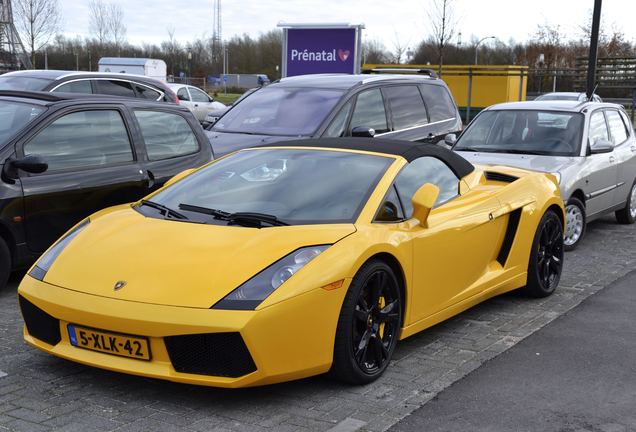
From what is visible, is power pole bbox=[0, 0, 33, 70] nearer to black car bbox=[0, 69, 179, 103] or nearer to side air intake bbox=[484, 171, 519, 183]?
black car bbox=[0, 69, 179, 103]

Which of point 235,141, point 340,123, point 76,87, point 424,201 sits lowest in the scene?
point 235,141

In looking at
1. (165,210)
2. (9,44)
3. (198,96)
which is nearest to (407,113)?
(165,210)

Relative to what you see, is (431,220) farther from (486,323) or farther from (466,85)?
(466,85)

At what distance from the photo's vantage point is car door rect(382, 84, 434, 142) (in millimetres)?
9938

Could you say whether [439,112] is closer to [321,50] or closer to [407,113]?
[407,113]

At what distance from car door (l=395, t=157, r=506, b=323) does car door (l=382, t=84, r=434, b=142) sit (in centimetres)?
427

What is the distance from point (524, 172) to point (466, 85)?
25759mm

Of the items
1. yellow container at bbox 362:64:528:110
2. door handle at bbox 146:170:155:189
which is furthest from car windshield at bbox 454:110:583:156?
yellow container at bbox 362:64:528:110

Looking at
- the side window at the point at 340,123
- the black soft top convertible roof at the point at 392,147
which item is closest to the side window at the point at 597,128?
the side window at the point at 340,123

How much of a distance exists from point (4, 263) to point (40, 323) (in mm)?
1992

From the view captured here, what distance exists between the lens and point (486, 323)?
5.70m

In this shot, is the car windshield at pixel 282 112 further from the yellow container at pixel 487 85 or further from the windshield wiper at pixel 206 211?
the yellow container at pixel 487 85

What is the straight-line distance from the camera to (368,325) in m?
4.32

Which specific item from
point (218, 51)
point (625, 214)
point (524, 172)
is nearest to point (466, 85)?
point (625, 214)
